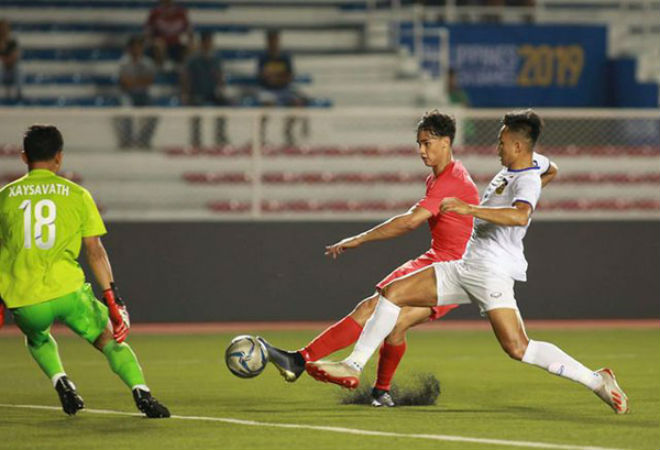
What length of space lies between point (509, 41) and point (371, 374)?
1383 cm

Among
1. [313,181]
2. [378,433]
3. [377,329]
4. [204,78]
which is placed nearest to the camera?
[378,433]

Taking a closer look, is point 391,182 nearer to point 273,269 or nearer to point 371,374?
point 273,269

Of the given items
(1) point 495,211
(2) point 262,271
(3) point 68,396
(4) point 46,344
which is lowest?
(2) point 262,271

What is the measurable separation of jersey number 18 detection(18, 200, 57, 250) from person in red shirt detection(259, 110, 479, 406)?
1494mm

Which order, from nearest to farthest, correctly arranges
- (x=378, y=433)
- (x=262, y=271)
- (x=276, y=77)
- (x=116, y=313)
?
(x=378, y=433), (x=116, y=313), (x=262, y=271), (x=276, y=77)

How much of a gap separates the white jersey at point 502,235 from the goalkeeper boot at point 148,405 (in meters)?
2.10

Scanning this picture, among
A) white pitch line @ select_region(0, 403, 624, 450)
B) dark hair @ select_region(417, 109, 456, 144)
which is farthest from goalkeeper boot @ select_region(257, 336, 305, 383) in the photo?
dark hair @ select_region(417, 109, 456, 144)

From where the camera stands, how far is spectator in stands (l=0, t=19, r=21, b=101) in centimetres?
1923

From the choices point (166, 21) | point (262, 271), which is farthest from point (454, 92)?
point (262, 271)

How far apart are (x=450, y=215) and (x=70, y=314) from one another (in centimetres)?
255

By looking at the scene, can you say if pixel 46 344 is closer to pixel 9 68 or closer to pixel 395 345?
pixel 395 345

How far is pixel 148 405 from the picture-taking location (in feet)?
27.0

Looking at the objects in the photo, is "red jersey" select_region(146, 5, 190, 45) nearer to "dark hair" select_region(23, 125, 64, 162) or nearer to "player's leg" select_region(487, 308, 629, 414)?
"dark hair" select_region(23, 125, 64, 162)

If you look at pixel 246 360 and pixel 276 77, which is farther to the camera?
pixel 276 77
